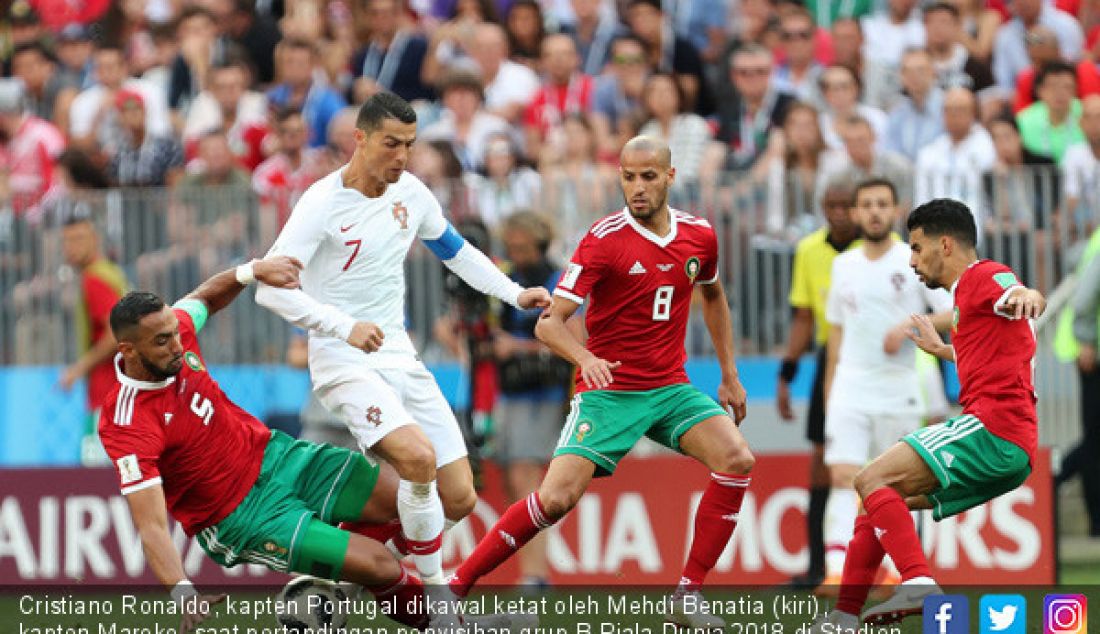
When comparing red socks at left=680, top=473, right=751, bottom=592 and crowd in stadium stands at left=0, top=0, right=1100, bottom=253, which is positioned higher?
crowd in stadium stands at left=0, top=0, right=1100, bottom=253

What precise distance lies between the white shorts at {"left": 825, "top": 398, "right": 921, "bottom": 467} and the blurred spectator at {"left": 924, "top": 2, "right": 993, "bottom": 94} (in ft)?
16.3

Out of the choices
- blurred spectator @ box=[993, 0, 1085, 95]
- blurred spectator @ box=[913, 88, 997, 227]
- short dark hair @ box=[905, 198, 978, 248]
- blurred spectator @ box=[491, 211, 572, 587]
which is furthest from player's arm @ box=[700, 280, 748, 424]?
blurred spectator @ box=[993, 0, 1085, 95]

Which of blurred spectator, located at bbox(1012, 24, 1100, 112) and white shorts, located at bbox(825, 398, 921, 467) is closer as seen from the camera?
white shorts, located at bbox(825, 398, 921, 467)

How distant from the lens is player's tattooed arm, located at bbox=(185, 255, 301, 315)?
9.71 meters

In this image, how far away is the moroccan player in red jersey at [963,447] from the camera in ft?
30.3

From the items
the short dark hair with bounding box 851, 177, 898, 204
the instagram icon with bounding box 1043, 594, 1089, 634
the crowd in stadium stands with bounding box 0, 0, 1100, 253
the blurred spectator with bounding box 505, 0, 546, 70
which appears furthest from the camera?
the blurred spectator with bounding box 505, 0, 546, 70

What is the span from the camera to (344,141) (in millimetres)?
16500

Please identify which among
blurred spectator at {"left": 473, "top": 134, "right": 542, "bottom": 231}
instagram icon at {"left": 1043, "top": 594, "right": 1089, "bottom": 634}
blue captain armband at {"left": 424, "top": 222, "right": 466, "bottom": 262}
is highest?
blurred spectator at {"left": 473, "top": 134, "right": 542, "bottom": 231}

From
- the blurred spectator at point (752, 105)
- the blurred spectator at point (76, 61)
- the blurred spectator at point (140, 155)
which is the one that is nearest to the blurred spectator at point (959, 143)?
the blurred spectator at point (752, 105)

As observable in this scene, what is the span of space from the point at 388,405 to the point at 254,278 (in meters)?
0.91

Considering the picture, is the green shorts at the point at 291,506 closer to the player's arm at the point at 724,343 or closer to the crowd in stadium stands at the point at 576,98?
the player's arm at the point at 724,343

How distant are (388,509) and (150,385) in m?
1.41

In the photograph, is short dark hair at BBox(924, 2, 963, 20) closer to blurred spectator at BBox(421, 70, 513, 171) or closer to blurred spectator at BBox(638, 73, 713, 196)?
blurred spectator at BBox(638, 73, 713, 196)

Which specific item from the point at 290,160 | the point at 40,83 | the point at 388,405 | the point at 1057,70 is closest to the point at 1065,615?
the point at 388,405
